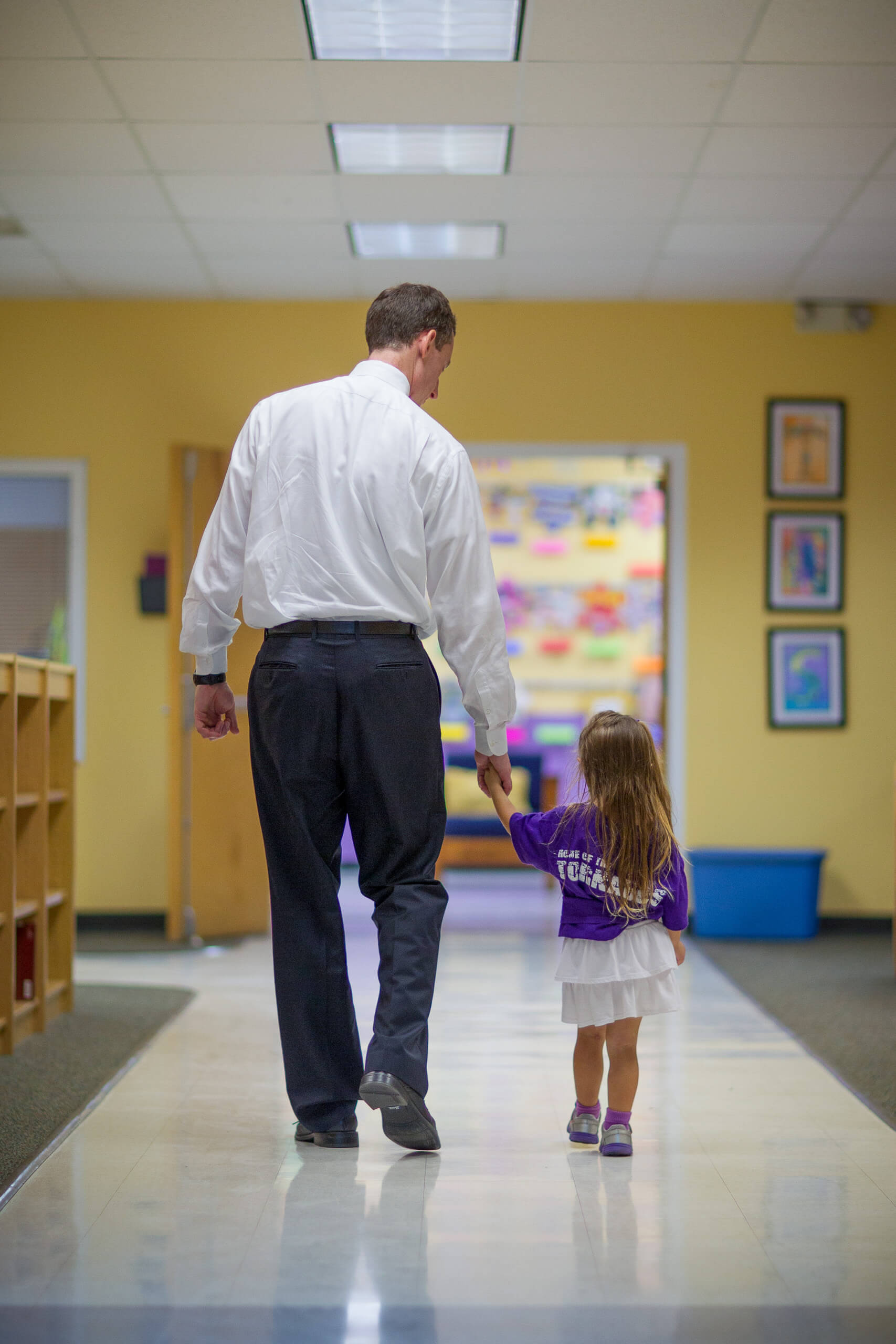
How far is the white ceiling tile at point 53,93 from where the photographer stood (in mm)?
3508

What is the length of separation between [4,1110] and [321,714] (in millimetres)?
1092

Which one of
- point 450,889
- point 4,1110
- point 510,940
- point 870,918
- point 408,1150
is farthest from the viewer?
point 450,889

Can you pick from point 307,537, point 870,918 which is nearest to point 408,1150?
point 307,537

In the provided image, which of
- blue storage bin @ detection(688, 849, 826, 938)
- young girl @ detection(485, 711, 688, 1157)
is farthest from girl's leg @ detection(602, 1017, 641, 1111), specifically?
blue storage bin @ detection(688, 849, 826, 938)

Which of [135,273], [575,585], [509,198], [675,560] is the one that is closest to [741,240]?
[509,198]

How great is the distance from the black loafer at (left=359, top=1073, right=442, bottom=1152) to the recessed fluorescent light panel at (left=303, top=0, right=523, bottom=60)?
2.59m

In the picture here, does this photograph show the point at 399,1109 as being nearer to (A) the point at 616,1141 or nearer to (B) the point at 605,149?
(A) the point at 616,1141

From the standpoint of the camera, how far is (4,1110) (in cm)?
255

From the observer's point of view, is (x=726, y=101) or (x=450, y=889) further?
(x=450, y=889)

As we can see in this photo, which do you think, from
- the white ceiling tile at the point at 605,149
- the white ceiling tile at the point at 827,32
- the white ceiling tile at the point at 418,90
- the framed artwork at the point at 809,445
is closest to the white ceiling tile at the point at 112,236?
the white ceiling tile at the point at 418,90

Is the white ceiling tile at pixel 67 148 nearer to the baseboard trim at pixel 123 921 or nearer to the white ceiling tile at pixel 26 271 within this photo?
the white ceiling tile at pixel 26 271

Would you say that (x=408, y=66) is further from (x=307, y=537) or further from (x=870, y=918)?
(x=870, y=918)

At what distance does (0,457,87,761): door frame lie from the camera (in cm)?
552

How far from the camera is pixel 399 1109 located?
2.11 meters
